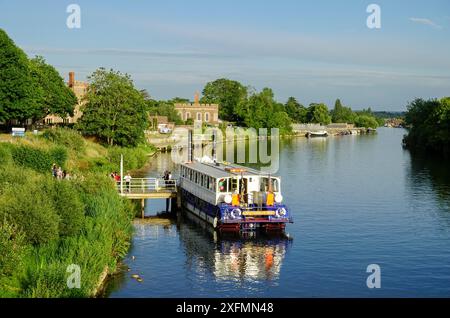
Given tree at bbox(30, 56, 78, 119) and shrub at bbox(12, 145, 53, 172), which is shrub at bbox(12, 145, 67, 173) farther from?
tree at bbox(30, 56, 78, 119)

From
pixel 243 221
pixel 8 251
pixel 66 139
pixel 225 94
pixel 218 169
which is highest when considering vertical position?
pixel 225 94

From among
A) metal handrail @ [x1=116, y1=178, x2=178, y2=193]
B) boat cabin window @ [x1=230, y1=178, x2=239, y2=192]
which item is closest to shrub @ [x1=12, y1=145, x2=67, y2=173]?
metal handrail @ [x1=116, y1=178, x2=178, y2=193]

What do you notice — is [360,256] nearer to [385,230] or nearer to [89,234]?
[385,230]

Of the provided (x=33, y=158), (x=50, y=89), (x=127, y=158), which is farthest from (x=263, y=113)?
(x=33, y=158)

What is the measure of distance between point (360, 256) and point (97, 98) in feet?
161

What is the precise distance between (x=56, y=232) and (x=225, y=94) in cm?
15899

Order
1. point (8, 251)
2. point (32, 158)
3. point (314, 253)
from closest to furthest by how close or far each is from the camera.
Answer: point (8, 251)
point (314, 253)
point (32, 158)

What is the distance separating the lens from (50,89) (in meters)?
85.1

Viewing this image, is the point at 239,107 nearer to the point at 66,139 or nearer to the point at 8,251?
the point at 66,139

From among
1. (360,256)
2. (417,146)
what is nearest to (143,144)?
(417,146)

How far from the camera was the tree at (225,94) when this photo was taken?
17738cm

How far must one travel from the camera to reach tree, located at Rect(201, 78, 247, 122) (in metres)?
177

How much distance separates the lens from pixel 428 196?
52688 mm

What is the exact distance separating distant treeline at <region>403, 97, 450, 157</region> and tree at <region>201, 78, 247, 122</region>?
201 ft
